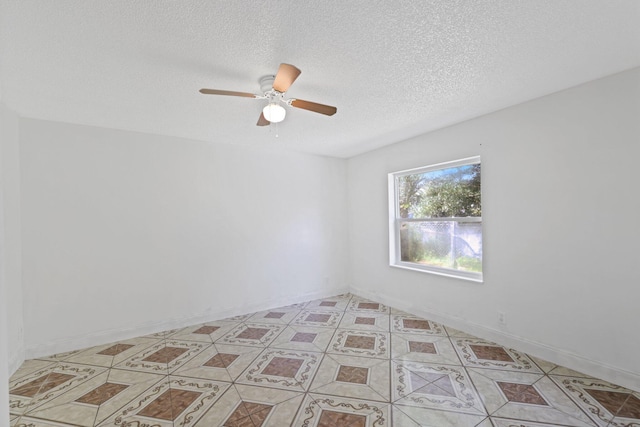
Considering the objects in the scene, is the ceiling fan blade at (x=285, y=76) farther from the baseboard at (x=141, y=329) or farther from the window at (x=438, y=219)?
the baseboard at (x=141, y=329)

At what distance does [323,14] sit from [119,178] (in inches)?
110

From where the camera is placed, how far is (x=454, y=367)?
2.49m

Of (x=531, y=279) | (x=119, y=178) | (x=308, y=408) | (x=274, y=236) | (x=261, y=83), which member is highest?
(x=261, y=83)

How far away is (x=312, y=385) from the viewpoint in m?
2.27

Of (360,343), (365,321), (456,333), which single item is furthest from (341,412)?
(456,333)

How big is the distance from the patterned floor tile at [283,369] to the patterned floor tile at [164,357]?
665 millimetres

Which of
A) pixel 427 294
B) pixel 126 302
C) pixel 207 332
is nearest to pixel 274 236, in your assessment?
pixel 207 332

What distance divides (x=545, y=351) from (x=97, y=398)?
361 cm

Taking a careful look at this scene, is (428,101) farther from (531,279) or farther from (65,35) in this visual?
(65,35)

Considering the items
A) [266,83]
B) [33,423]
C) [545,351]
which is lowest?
[33,423]

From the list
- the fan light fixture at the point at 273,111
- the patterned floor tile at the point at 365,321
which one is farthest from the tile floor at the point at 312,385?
the fan light fixture at the point at 273,111

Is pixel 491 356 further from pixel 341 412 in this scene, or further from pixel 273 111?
pixel 273 111

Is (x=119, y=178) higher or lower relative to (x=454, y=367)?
higher

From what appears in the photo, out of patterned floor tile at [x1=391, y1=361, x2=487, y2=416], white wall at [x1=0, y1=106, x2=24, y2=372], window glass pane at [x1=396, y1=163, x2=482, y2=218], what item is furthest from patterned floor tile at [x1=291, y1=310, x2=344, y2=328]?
white wall at [x1=0, y1=106, x2=24, y2=372]
